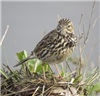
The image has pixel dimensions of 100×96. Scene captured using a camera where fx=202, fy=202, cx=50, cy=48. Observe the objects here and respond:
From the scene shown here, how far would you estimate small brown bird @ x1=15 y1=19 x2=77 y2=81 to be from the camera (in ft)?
9.40

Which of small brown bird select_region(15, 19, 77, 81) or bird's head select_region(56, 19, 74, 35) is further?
bird's head select_region(56, 19, 74, 35)

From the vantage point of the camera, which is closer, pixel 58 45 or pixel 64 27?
pixel 58 45

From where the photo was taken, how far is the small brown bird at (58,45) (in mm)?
2865

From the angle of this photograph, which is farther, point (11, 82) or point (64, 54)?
point (64, 54)

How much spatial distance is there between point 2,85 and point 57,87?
2.21 ft

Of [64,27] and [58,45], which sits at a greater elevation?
[64,27]

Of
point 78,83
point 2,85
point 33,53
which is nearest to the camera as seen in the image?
point 2,85

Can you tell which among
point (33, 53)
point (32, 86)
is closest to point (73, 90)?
point (32, 86)

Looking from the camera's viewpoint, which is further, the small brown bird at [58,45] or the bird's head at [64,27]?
the bird's head at [64,27]

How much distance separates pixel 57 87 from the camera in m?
2.53

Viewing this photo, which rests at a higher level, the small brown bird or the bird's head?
the bird's head

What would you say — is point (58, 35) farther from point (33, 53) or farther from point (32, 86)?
point (32, 86)

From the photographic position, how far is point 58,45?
113 inches

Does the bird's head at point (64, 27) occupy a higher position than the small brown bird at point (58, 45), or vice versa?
the bird's head at point (64, 27)
